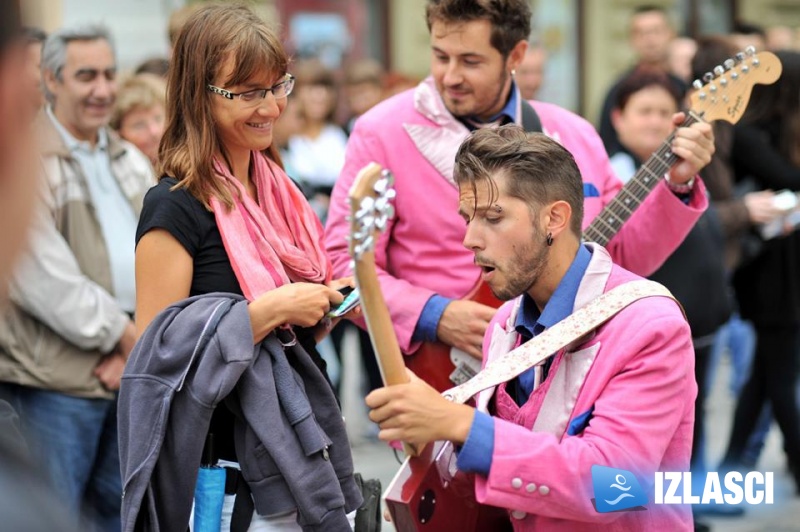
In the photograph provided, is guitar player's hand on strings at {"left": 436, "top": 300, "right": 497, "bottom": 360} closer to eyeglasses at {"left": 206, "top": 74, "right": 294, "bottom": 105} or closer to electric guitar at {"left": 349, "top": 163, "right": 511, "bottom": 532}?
electric guitar at {"left": 349, "top": 163, "right": 511, "bottom": 532}

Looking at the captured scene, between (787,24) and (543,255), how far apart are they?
46.8 feet

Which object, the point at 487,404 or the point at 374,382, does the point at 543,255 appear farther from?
the point at 374,382

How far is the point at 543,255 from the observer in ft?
8.50

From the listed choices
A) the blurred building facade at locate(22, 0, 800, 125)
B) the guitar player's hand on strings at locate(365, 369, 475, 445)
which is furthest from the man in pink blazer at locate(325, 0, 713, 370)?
the blurred building facade at locate(22, 0, 800, 125)

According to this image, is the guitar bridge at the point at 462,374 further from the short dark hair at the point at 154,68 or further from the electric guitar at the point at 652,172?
the short dark hair at the point at 154,68

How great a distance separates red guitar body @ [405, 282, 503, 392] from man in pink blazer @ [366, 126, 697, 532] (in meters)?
0.73

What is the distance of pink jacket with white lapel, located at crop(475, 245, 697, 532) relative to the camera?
2.38 meters

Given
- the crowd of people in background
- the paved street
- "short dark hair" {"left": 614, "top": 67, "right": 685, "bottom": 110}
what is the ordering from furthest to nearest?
the paved street, "short dark hair" {"left": 614, "top": 67, "right": 685, "bottom": 110}, the crowd of people in background

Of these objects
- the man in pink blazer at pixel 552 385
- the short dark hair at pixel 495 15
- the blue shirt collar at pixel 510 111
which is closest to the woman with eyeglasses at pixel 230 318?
the man in pink blazer at pixel 552 385

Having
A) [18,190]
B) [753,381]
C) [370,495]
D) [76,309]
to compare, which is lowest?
[753,381]

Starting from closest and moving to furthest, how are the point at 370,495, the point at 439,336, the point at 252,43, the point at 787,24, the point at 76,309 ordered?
the point at 252,43
the point at 370,495
the point at 439,336
the point at 76,309
the point at 787,24

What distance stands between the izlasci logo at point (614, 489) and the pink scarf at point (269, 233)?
0.87 m

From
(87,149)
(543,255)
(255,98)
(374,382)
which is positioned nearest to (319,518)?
(543,255)

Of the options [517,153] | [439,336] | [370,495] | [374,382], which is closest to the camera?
[517,153]
